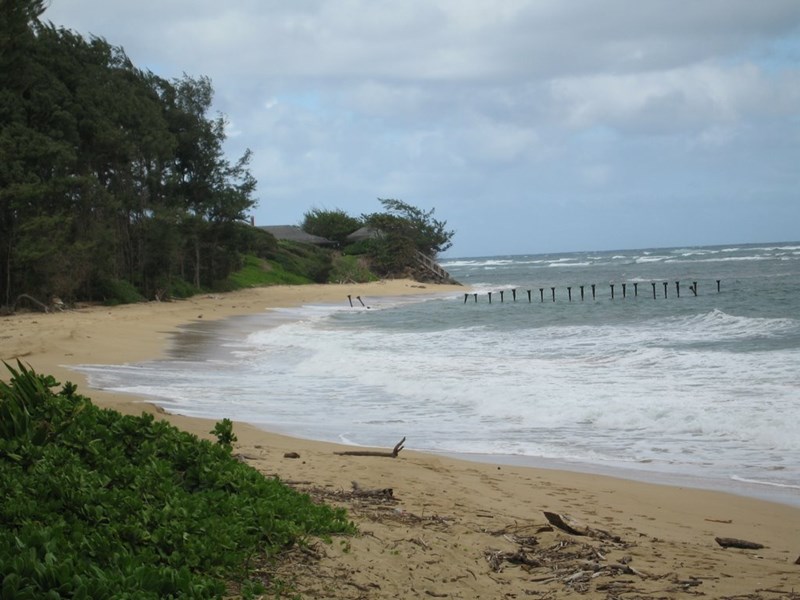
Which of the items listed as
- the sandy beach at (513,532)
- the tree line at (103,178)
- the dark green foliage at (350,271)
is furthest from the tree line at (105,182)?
the sandy beach at (513,532)

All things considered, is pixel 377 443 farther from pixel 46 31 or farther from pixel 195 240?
pixel 195 240

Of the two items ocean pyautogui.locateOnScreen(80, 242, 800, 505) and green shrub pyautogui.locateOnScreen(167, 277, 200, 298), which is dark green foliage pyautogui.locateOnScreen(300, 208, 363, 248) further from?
ocean pyautogui.locateOnScreen(80, 242, 800, 505)

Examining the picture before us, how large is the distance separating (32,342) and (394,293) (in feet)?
119

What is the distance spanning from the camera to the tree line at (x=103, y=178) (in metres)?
29.7

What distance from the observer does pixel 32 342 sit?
19.5 metres

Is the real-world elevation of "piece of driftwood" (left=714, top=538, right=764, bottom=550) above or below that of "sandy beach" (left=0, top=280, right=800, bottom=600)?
below

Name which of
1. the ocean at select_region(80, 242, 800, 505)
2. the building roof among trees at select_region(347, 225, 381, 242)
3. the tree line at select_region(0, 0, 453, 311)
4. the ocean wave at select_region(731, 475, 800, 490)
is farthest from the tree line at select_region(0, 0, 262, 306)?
the building roof among trees at select_region(347, 225, 381, 242)

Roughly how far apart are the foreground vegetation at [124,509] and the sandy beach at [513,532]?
33 centimetres

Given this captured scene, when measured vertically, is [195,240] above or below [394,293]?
above

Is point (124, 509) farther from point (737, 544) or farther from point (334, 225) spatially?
point (334, 225)

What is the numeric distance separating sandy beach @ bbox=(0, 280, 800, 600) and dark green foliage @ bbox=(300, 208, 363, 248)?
63.1 meters

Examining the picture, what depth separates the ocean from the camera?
10.4 meters

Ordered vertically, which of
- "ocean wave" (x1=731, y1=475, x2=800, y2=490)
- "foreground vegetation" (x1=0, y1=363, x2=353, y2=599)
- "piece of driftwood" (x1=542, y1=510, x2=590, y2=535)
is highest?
"foreground vegetation" (x1=0, y1=363, x2=353, y2=599)

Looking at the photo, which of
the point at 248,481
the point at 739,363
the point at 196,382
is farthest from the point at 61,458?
the point at 739,363
